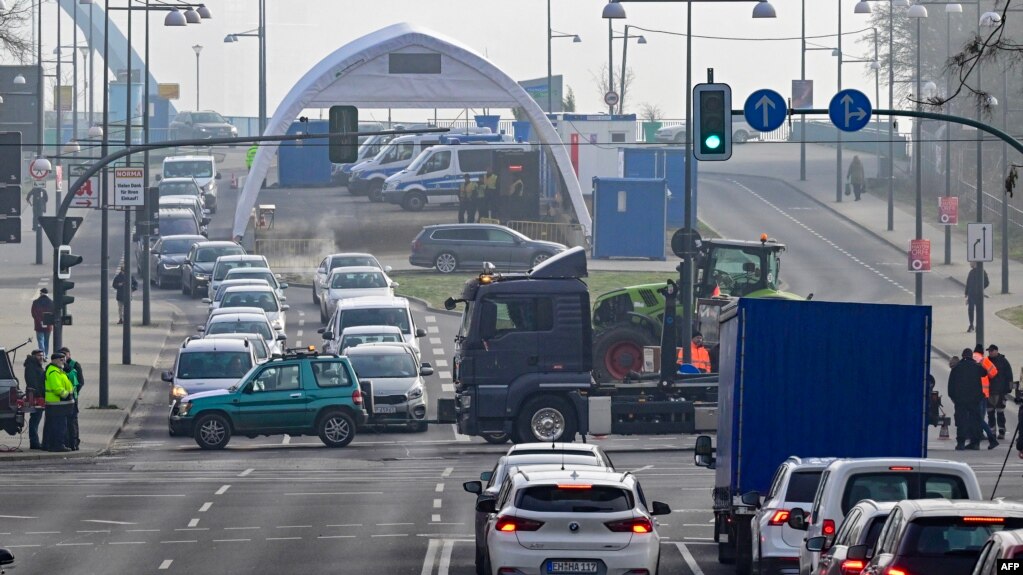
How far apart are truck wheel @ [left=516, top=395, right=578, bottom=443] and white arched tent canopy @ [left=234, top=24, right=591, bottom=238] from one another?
32.0 m

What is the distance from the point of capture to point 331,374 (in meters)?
30.9

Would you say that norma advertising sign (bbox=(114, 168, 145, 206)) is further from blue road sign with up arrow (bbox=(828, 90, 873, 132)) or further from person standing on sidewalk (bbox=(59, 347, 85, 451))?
blue road sign with up arrow (bbox=(828, 90, 873, 132))

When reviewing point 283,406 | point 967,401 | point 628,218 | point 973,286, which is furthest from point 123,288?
point 967,401

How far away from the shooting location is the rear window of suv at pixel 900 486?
15.3m

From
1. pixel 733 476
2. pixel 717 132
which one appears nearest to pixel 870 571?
pixel 733 476

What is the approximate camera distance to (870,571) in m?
12.6

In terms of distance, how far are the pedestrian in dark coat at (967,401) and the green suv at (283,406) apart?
952 centimetres

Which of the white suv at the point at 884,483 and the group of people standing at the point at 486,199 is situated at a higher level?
the group of people standing at the point at 486,199

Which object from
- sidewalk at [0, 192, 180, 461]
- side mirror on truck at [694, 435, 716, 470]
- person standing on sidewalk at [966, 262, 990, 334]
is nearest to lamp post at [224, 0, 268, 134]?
sidewalk at [0, 192, 180, 461]

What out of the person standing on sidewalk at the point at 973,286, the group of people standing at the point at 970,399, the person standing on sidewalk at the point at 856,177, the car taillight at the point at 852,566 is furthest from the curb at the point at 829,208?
the car taillight at the point at 852,566

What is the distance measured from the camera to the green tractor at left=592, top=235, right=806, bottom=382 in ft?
111

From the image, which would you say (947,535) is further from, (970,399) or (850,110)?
(970,399)

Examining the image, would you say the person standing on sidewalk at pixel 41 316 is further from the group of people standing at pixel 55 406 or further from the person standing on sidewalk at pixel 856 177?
the person standing on sidewalk at pixel 856 177

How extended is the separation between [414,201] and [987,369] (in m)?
36.2
